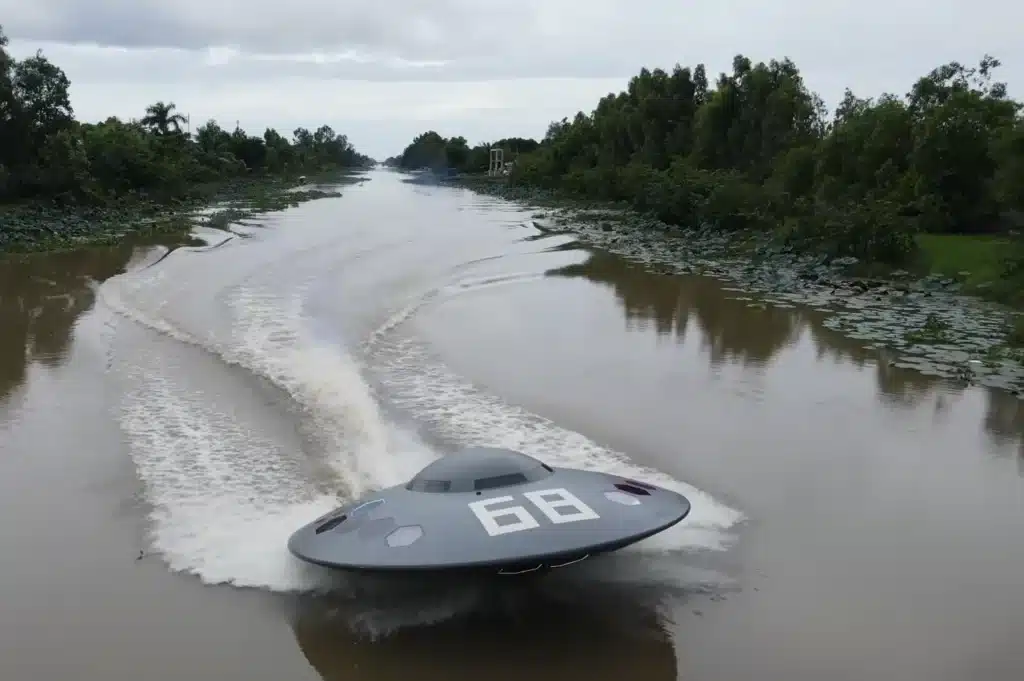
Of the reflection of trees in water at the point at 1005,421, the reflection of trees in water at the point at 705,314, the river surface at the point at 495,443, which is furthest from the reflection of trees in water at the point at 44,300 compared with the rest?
the reflection of trees in water at the point at 1005,421

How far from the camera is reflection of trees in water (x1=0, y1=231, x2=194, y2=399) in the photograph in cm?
1330

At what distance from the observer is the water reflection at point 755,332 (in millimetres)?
11023

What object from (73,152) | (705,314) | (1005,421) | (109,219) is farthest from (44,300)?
(73,152)

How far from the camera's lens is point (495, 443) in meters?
9.52

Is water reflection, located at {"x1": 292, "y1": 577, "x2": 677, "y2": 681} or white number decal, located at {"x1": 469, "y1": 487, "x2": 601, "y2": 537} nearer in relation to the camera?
water reflection, located at {"x1": 292, "y1": 577, "x2": 677, "y2": 681}

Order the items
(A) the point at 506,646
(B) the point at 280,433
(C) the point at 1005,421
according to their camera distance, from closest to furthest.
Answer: (A) the point at 506,646 < (B) the point at 280,433 < (C) the point at 1005,421

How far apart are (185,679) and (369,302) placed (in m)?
11.8

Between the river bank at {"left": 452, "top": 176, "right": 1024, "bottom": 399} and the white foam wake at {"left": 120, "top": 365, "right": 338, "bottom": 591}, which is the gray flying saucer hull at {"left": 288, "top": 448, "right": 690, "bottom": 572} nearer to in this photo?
the white foam wake at {"left": 120, "top": 365, "right": 338, "bottom": 591}

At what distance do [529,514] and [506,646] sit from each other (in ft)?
2.90

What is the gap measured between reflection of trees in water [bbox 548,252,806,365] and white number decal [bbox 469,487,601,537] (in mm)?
7184

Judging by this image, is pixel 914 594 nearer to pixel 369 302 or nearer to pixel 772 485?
pixel 772 485

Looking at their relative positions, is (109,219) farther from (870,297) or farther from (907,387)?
(907,387)

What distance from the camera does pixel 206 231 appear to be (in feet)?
102

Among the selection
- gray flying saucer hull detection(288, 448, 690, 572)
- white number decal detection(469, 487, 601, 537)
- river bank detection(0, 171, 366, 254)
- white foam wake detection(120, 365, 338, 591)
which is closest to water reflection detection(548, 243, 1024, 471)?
gray flying saucer hull detection(288, 448, 690, 572)
